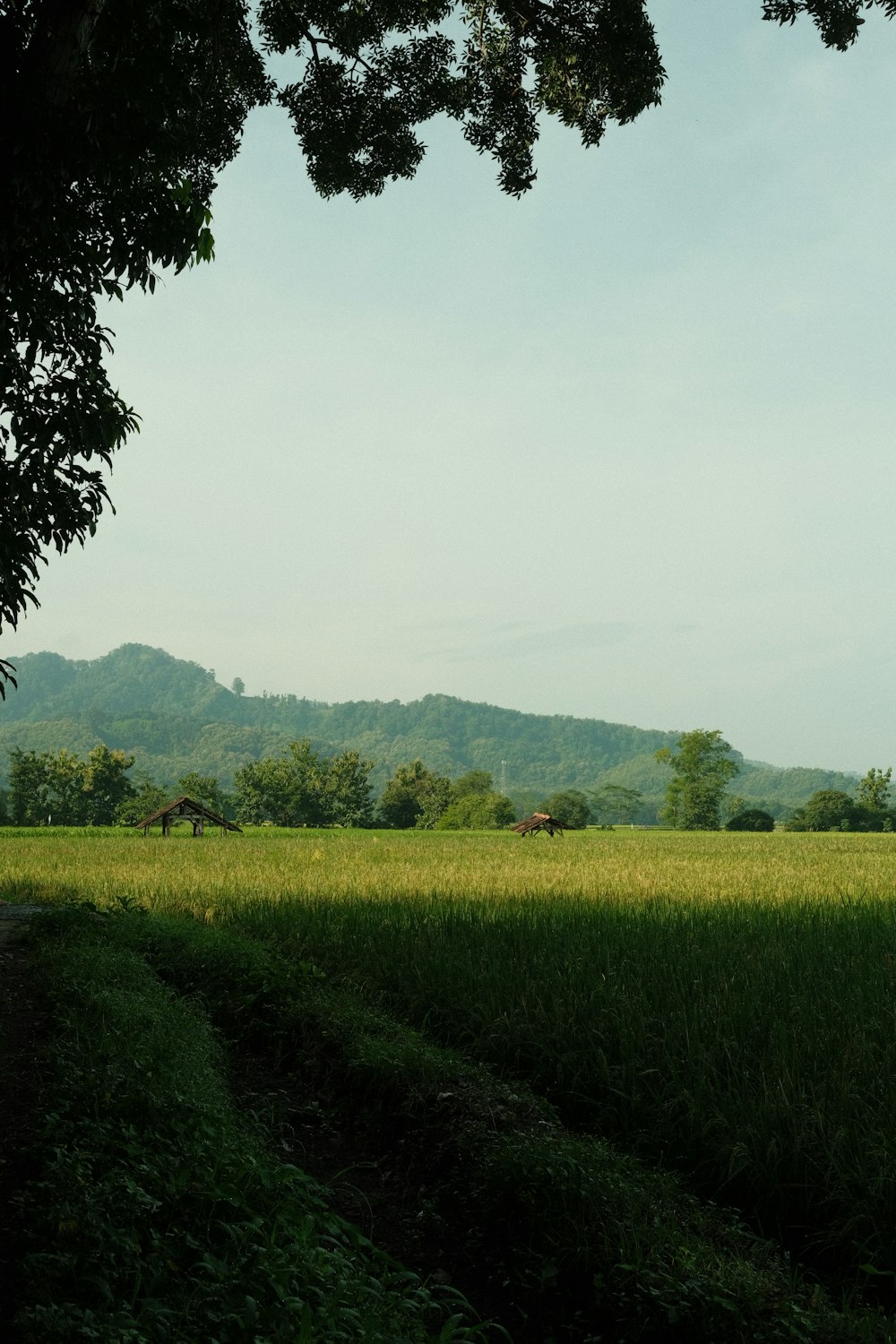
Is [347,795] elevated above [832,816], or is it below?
below

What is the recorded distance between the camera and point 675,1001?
6.20m

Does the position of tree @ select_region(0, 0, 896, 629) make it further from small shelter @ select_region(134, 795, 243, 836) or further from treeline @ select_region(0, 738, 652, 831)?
treeline @ select_region(0, 738, 652, 831)

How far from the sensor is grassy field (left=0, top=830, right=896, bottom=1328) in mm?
3953

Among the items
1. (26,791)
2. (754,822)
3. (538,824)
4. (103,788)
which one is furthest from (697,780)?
(26,791)

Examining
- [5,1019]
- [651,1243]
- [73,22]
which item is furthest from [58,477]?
[651,1243]

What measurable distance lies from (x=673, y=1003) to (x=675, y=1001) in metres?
0.02

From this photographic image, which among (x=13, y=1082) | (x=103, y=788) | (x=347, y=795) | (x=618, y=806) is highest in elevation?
(x=13, y=1082)

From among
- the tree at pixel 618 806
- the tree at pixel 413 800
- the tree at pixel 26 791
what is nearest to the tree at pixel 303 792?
the tree at pixel 413 800

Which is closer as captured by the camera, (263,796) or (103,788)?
(103,788)

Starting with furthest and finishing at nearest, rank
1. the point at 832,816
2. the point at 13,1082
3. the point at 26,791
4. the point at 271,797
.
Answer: the point at 832,816, the point at 271,797, the point at 26,791, the point at 13,1082

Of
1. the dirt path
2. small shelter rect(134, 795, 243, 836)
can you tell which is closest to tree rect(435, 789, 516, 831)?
small shelter rect(134, 795, 243, 836)

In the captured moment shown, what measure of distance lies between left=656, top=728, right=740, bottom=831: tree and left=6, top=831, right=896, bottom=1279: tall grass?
267 feet

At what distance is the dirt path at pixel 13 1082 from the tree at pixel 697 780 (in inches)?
3577

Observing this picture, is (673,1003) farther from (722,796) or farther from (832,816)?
(722,796)
